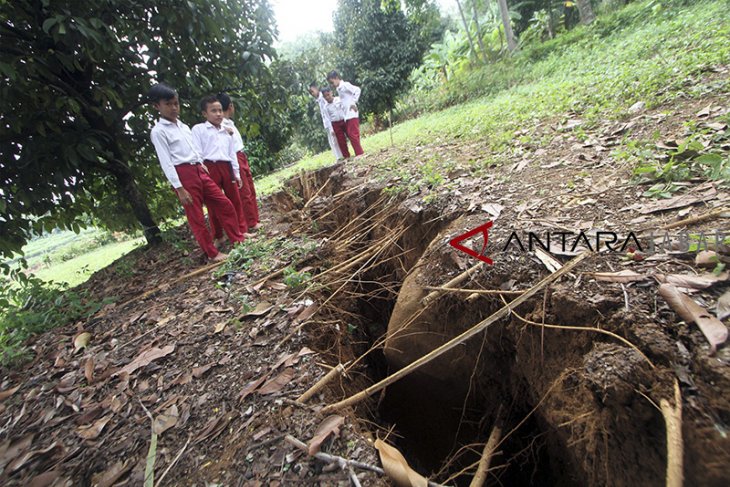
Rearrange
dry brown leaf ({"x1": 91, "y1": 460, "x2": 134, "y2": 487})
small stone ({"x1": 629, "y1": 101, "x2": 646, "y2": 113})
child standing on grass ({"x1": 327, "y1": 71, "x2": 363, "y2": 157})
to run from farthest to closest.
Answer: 1. child standing on grass ({"x1": 327, "y1": 71, "x2": 363, "y2": 157})
2. small stone ({"x1": 629, "y1": 101, "x2": 646, "y2": 113})
3. dry brown leaf ({"x1": 91, "y1": 460, "x2": 134, "y2": 487})

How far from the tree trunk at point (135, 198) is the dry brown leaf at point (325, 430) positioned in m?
4.32

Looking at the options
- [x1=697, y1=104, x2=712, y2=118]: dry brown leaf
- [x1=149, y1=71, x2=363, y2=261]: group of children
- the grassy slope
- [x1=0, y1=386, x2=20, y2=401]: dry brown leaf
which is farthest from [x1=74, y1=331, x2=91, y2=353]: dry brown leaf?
[x1=697, y1=104, x2=712, y2=118]: dry brown leaf

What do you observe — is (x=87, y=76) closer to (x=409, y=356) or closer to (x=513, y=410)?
(x=409, y=356)

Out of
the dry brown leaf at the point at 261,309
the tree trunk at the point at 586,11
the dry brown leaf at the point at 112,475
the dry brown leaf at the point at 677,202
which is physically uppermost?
the tree trunk at the point at 586,11

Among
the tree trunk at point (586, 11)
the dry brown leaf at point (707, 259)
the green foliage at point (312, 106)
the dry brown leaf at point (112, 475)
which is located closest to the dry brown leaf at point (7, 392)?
the dry brown leaf at point (112, 475)

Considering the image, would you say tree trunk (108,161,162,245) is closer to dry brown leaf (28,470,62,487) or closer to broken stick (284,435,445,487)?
dry brown leaf (28,470,62,487)

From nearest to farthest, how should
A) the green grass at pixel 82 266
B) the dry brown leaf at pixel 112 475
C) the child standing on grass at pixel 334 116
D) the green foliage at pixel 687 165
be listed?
the dry brown leaf at pixel 112 475 → the green foliage at pixel 687 165 → the green grass at pixel 82 266 → the child standing on grass at pixel 334 116

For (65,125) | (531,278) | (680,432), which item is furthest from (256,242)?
(680,432)

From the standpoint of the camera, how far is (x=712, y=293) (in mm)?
1333

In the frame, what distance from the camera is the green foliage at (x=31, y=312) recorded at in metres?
2.92

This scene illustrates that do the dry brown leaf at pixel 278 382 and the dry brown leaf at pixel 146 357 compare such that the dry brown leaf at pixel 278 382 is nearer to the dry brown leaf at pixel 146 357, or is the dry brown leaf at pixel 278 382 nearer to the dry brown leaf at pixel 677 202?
the dry brown leaf at pixel 146 357

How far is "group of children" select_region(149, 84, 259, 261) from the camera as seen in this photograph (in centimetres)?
326

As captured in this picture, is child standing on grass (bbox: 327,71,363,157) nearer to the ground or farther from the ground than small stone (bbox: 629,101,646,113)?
farther from the ground

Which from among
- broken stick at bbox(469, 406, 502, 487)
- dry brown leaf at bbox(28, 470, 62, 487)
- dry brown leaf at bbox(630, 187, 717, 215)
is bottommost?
broken stick at bbox(469, 406, 502, 487)
